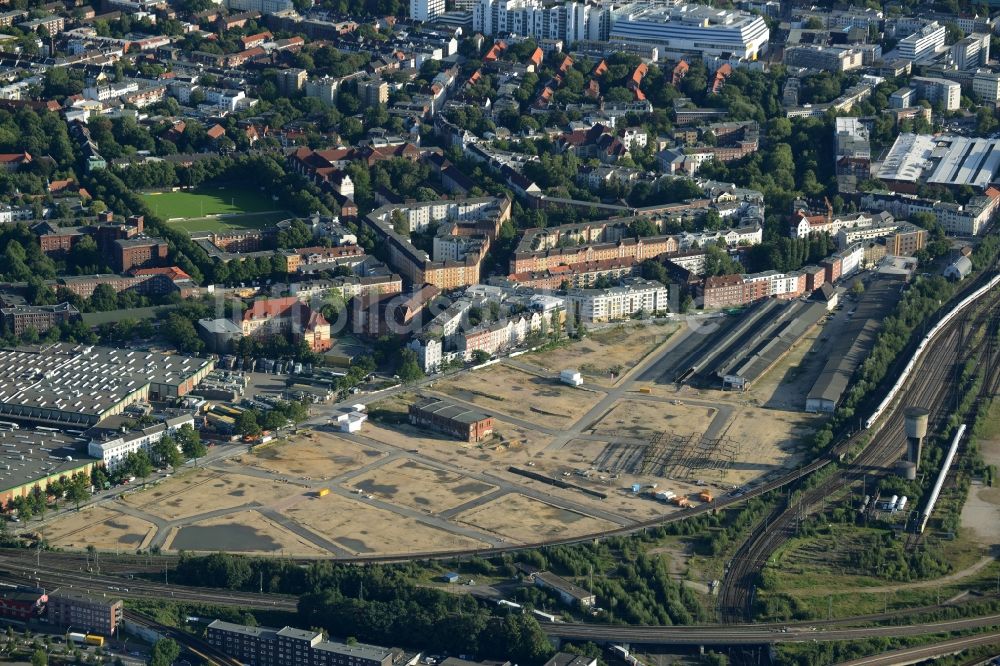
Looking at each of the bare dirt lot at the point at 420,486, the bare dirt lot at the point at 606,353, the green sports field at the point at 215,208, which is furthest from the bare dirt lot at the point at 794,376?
the green sports field at the point at 215,208

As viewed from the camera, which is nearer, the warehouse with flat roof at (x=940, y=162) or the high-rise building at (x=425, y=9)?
the warehouse with flat roof at (x=940, y=162)

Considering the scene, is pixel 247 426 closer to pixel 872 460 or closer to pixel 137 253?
pixel 137 253

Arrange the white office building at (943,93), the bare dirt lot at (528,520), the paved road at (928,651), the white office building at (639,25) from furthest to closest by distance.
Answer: the white office building at (639,25), the white office building at (943,93), the bare dirt lot at (528,520), the paved road at (928,651)

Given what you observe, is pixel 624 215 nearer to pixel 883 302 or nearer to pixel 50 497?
pixel 883 302

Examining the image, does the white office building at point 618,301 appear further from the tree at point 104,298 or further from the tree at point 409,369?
the tree at point 104,298

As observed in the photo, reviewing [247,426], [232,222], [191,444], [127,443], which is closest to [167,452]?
[191,444]

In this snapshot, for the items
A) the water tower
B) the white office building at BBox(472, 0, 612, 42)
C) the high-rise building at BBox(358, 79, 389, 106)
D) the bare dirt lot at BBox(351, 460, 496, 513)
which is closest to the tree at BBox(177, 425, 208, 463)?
the bare dirt lot at BBox(351, 460, 496, 513)

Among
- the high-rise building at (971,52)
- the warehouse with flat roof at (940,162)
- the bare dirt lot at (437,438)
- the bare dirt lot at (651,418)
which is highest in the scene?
the high-rise building at (971,52)

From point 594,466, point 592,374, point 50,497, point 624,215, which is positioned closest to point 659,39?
point 624,215

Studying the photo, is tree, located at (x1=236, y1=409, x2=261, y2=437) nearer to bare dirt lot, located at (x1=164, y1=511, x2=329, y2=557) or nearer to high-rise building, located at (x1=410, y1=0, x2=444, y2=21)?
bare dirt lot, located at (x1=164, y1=511, x2=329, y2=557)
